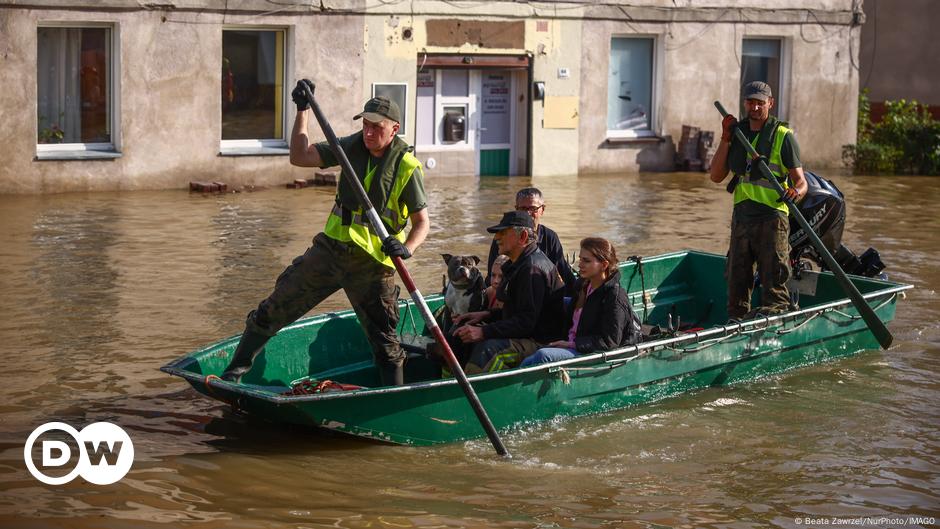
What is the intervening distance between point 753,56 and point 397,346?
18.8 metres

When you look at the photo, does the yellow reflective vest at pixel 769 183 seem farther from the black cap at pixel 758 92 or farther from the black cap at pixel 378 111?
the black cap at pixel 378 111

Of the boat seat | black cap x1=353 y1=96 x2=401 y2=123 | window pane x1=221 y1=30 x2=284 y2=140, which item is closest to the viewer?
black cap x1=353 y1=96 x2=401 y2=123

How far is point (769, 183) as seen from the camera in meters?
10.6

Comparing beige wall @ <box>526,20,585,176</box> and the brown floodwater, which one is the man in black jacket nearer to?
the brown floodwater

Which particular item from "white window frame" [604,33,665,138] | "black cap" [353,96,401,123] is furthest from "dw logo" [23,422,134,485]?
"white window frame" [604,33,665,138]

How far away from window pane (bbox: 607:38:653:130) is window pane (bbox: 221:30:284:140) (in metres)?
6.38

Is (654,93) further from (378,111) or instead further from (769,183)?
(378,111)

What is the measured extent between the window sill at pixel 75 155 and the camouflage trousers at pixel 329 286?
38.6 feet

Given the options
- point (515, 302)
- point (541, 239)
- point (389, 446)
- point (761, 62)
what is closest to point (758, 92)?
point (541, 239)

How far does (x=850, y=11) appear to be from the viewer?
86.4ft

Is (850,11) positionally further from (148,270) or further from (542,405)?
(542,405)

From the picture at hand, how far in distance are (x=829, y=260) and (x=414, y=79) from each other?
39.7 feet

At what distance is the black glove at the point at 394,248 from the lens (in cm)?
797

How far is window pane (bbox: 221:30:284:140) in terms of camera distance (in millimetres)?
20984
